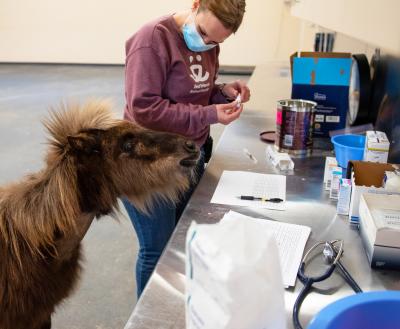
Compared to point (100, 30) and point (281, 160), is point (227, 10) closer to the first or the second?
point (281, 160)

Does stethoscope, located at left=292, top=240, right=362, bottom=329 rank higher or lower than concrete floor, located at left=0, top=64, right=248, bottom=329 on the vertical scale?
higher

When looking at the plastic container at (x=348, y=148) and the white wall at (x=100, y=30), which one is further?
the white wall at (x=100, y=30)

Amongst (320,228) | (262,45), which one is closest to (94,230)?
(320,228)

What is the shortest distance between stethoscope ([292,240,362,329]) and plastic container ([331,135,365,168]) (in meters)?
0.50

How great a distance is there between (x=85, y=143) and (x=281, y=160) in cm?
77

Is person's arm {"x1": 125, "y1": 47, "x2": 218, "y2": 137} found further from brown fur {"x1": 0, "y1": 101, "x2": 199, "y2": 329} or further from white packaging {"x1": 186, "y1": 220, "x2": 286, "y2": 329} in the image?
white packaging {"x1": 186, "y1": 220, "x2": 286, "y2": 329}

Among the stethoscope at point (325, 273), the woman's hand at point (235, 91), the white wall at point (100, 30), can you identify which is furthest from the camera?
the white wall at point (100, 30)

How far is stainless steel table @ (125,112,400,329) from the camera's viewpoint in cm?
87

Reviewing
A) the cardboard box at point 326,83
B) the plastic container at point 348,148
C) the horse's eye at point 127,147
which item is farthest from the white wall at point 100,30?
the horse's eye at point 127,147

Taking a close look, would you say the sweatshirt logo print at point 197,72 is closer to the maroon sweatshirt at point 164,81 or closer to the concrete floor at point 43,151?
the maroon sweatshirt at point 164,81

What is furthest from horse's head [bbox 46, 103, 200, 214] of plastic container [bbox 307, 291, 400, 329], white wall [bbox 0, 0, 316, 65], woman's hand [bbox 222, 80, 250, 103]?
white wall [bbox 0, 0, 316, 65]

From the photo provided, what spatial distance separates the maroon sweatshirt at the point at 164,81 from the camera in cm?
137

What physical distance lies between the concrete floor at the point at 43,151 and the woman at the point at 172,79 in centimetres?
16

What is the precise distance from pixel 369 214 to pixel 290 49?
6.70 metres
